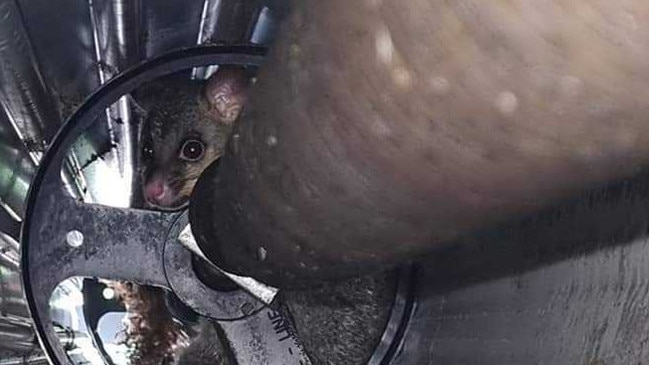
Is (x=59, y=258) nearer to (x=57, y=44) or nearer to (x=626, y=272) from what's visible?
(x=57, y=44)

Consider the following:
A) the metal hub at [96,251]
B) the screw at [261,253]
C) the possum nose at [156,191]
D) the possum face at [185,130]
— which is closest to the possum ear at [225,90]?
the possum face at [185,130]

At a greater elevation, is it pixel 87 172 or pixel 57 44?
pixel 57 44

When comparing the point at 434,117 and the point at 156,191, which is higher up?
the point at 434,117

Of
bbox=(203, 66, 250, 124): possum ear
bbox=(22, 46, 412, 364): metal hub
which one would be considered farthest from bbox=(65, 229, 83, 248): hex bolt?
bbox=(203, 66, 250, 124): possum ear

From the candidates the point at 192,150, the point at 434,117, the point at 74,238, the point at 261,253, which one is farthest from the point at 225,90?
the point at 434,117

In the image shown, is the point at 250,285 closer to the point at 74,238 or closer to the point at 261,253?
the point at 74,238

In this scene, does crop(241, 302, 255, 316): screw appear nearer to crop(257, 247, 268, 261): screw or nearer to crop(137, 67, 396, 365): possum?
crop(137, 67, 396, 365): possum

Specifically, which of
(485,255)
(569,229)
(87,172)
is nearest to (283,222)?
(569,229)
